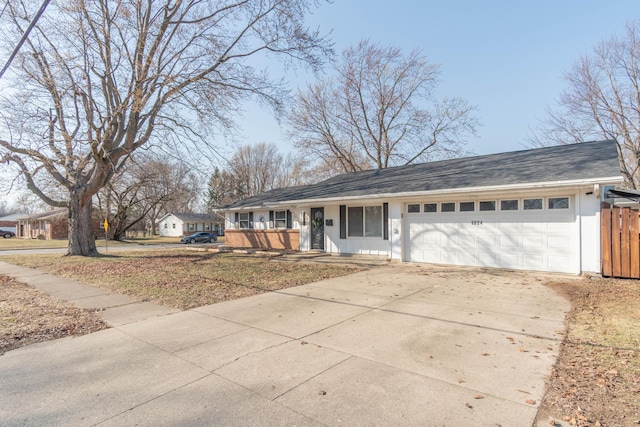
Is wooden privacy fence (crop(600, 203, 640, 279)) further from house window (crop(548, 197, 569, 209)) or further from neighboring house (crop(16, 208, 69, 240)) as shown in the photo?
neighboring house (crop(16, 208, 69, 240))

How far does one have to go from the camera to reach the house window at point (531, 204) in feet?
33.2

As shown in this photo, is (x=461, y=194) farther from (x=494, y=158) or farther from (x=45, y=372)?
(x=45, y=372)

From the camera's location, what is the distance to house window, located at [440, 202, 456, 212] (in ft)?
38.6

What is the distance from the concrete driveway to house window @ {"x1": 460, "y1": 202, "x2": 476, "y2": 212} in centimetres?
512

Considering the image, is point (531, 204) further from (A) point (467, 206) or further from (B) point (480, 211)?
(A) point (467, 206)

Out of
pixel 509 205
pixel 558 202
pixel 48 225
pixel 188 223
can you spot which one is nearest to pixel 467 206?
pixel 509 205

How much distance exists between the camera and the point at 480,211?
11188mm

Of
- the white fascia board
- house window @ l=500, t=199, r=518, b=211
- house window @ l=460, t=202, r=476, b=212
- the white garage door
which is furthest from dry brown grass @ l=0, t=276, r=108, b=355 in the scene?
house window @ l=500, t=199, r=518, b=211

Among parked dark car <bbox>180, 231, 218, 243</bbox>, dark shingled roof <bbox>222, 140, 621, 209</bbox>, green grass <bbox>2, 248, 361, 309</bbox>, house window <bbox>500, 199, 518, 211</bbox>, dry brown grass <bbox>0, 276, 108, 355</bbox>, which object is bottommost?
parked dark car <bbox>180, 231, 218, 243</bbox>

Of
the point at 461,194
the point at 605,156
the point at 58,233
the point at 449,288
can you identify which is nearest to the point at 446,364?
the point at 449,288

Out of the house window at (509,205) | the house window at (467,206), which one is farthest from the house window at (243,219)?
the house window at (509,205)

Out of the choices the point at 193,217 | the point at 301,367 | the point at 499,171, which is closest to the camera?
the point at 301,367

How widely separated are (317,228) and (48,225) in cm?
4601

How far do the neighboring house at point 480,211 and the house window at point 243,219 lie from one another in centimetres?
500
